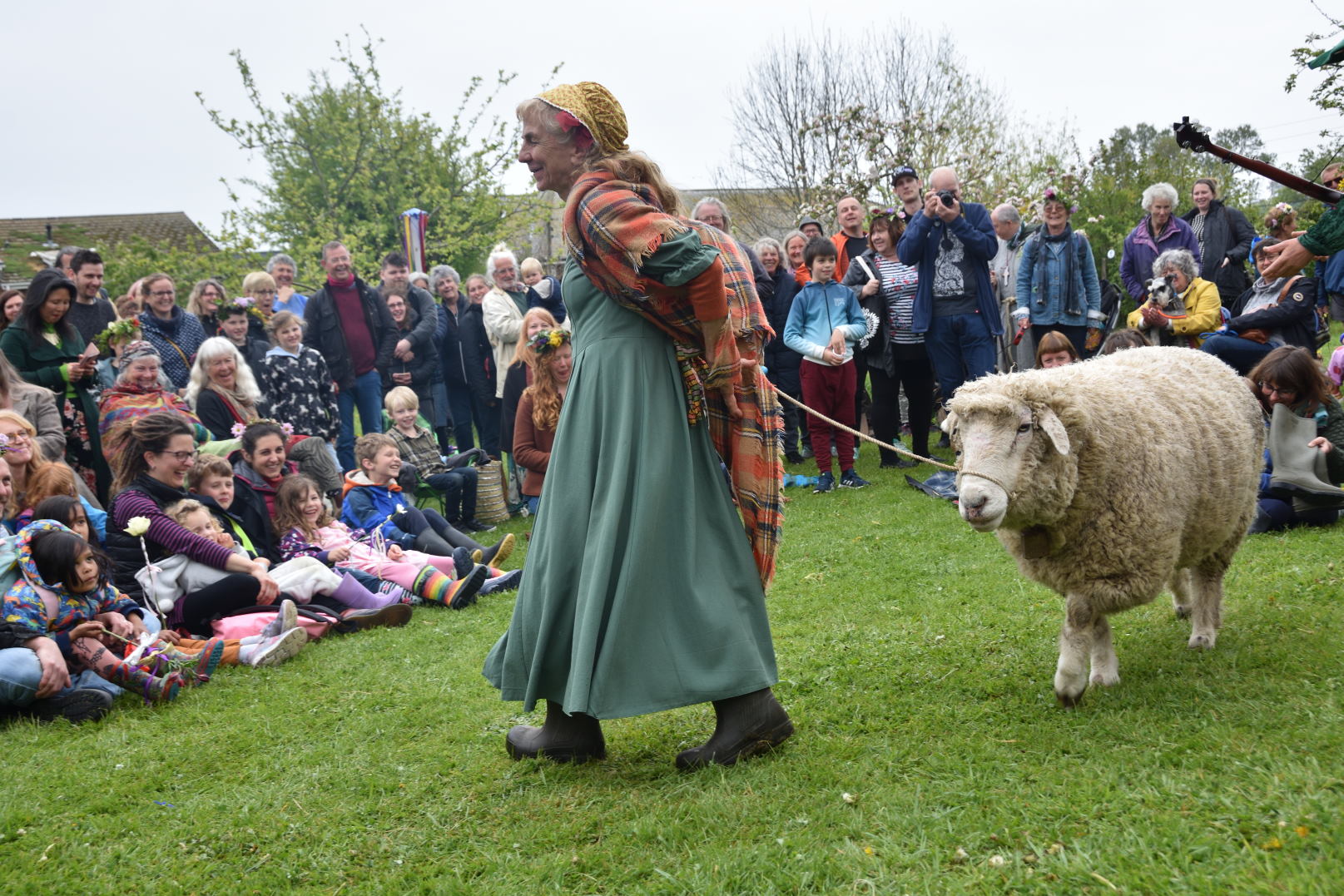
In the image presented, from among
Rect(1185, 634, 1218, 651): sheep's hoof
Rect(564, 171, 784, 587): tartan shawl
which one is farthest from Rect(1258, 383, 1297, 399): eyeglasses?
Rect(564, 171, 784, 587): tartan shawl

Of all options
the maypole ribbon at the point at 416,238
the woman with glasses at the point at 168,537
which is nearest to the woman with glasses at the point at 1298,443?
Answer: the woman with glasses at the point at 168,537

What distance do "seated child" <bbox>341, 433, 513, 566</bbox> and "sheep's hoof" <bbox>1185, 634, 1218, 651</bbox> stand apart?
5.50 meters

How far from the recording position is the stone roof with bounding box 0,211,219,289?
77.0 ft

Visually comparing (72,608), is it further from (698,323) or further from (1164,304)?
(1164,304)

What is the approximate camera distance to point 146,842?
12.5 ft

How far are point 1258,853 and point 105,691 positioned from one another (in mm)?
5349

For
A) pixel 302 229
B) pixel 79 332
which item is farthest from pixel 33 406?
pixel 302 229

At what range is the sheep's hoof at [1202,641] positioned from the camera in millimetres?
4957

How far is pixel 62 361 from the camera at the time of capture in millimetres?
8633

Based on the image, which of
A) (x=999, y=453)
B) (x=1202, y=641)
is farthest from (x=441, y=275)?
(x=1202, y=641)

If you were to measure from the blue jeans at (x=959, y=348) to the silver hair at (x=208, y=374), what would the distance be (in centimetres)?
667

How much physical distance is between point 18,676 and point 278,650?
1463 mm

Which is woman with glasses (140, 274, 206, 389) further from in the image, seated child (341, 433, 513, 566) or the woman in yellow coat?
the woman in yellow coat

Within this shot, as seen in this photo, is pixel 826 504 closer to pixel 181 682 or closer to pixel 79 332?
pixel 181 682
